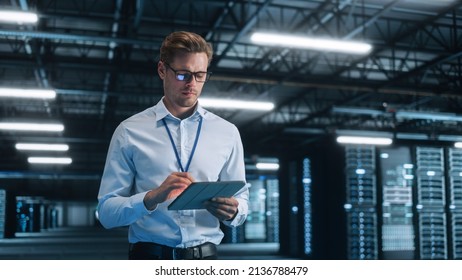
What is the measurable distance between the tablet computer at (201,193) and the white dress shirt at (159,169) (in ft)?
0.42

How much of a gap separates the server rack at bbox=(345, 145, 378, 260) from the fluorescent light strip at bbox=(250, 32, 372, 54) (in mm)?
2707

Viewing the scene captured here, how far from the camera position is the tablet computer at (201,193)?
132cm

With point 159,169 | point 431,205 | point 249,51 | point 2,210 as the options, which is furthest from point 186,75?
point 2,210

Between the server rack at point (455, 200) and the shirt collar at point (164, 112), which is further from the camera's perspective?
the server rack at point (455, 200)

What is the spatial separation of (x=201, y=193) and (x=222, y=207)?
0.36 ft

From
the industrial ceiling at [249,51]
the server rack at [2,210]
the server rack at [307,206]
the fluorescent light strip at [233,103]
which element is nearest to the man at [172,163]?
the industrial ceiling at [249,51]

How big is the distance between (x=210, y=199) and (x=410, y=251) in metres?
8.76

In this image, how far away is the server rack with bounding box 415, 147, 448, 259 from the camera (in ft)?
30.5

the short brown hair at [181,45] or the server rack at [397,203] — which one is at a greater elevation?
the short brown hair at [181,45]

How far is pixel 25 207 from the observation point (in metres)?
24.5

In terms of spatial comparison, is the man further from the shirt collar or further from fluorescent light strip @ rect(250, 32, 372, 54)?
fluorescent light strip @ rect(250, 32, 372, 54)

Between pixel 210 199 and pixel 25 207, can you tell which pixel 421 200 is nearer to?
pixel 210 199

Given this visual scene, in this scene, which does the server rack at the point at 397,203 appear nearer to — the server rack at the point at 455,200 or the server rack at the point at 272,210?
the server rack at the point at 455,200
